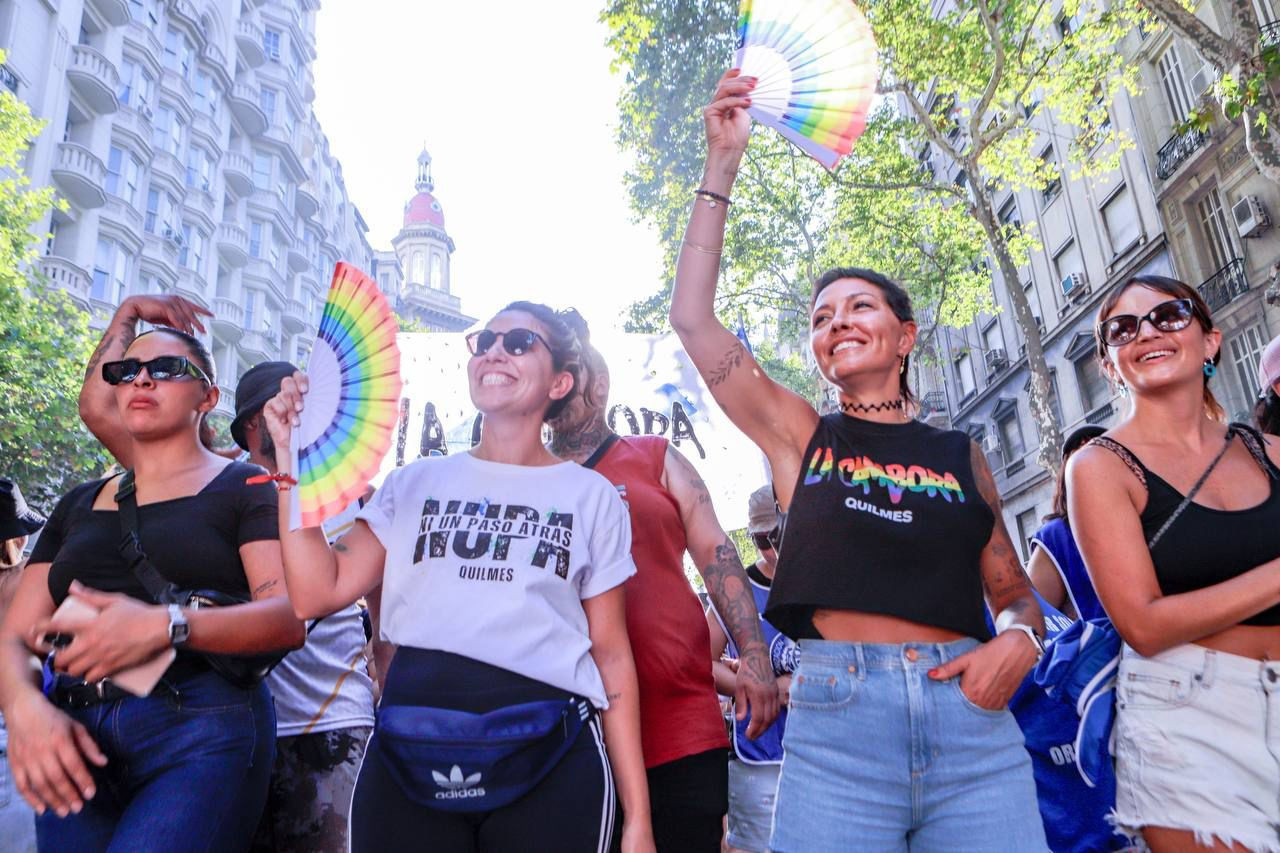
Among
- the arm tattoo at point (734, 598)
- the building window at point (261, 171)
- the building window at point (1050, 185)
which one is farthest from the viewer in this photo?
the building window at point (261, 171)

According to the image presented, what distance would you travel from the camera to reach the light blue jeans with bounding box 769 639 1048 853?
6.41 feet

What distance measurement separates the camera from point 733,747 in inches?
159

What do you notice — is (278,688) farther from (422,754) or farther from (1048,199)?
(1048,199)

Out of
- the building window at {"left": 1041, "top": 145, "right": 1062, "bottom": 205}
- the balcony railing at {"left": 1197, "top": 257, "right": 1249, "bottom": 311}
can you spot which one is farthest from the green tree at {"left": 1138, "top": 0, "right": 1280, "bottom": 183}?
the building window at {"left": 1041, "top": 145, "right": 1062, "bottom": 205}

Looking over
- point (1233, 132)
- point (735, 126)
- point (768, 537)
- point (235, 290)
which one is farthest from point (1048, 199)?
point (235, 290)

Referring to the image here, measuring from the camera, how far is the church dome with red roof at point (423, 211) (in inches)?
3403

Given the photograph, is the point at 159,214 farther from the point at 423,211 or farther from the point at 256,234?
the point at 423,211

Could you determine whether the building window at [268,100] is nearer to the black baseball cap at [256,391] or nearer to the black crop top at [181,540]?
the black baseball cap at [256,391]

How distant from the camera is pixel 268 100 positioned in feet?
139

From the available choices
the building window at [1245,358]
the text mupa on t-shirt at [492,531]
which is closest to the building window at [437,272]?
the building window at [1245,358]

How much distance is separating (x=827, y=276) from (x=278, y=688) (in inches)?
87.7

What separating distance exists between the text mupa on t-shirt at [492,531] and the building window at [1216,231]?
67.2 feet

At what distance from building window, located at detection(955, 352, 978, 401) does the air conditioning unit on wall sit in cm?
1317

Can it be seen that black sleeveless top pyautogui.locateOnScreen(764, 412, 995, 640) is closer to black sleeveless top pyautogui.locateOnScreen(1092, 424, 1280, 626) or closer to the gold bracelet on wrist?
black sleeveless top pyautogui.locateOnScreen(1092, 424, 1280, 626)
